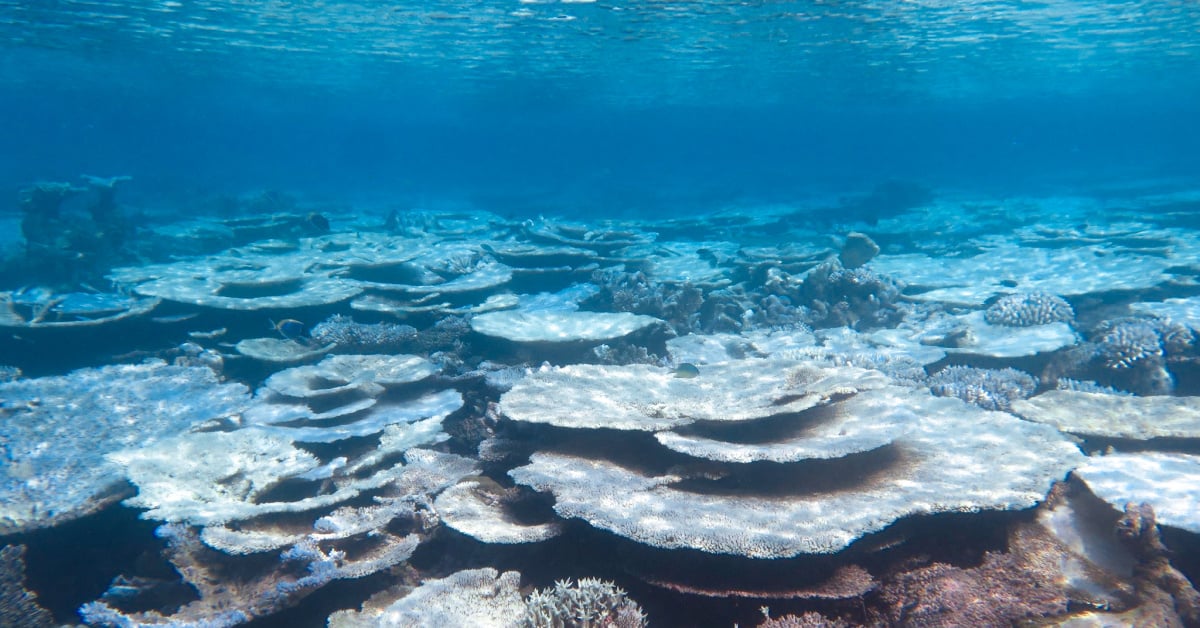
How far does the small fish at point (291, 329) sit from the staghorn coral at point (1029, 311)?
1185cm

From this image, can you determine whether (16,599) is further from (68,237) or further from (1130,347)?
(68,237)

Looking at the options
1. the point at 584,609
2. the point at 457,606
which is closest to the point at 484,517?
the point at 457,606

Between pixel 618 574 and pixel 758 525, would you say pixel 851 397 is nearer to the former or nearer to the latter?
pixel 758 525

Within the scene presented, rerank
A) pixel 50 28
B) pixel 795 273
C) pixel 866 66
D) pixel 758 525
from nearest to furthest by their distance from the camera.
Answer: pixel 758 525 < pixel 795 273 < pixel 50 28 < pixel 866 66

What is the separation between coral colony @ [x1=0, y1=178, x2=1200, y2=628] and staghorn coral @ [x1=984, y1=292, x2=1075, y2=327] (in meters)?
0.06

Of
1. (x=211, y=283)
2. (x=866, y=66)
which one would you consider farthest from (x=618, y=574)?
(x=866, y=66)

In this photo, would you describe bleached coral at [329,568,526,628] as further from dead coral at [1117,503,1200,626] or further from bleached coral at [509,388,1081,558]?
dead coral at [1117,503,1200,626]

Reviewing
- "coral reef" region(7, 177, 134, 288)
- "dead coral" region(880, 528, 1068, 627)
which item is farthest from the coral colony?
"coral reef" region(7, 177, 134, 288)

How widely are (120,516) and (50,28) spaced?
3642cm

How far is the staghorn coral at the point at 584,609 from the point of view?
3.48 m

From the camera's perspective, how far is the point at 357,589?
458cm

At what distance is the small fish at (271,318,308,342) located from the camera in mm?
9109

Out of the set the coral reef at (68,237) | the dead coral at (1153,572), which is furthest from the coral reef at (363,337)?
the coral reef at (68,237)

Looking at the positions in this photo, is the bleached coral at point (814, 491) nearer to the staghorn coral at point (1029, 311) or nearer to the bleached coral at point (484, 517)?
the bleached coral at point (484, 517)
